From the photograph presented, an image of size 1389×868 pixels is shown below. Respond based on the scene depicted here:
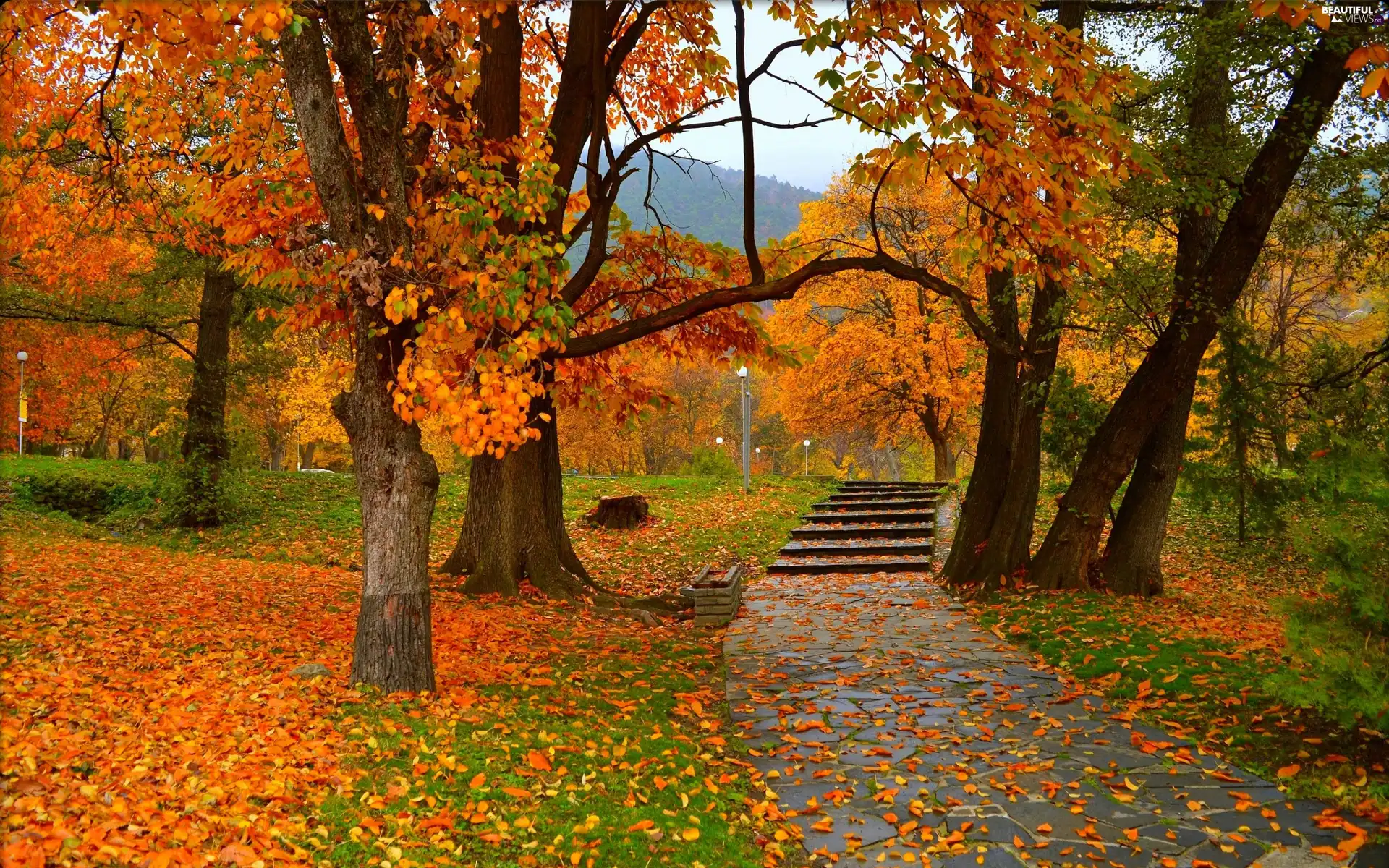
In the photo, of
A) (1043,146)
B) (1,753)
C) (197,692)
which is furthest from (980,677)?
(1,753)

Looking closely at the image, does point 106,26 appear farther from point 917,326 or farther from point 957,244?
point 917,326

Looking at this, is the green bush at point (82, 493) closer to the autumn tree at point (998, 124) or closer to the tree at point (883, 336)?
→ the autumn tree at point (998, 124)

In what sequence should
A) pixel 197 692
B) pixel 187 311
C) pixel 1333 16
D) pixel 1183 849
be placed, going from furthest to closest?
pixel 187 311, pixel 1333 16, pixel 197 692, pixel 1183 849

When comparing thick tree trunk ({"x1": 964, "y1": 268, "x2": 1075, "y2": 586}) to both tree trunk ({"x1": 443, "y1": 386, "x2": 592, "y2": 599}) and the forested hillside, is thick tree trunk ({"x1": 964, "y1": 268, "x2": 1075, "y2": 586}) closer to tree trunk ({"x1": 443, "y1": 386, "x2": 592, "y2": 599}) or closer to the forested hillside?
the forested hillside

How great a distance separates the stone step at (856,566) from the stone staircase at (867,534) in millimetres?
11

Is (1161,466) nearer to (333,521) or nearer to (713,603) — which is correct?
(713,603)

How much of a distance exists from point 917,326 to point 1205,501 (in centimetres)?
1053

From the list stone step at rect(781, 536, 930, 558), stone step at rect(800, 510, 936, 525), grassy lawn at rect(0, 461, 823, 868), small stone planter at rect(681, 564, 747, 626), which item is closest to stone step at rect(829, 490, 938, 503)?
stone step at rect(800, 510, 936, 525)

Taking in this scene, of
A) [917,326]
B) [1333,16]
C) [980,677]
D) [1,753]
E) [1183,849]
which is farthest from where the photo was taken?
[917,326]

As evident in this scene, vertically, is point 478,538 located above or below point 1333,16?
below

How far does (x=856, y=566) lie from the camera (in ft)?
44.2

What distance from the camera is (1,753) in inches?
143

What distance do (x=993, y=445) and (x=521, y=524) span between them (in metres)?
5.58

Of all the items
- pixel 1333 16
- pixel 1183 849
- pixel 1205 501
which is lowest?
pixel 1183 849
